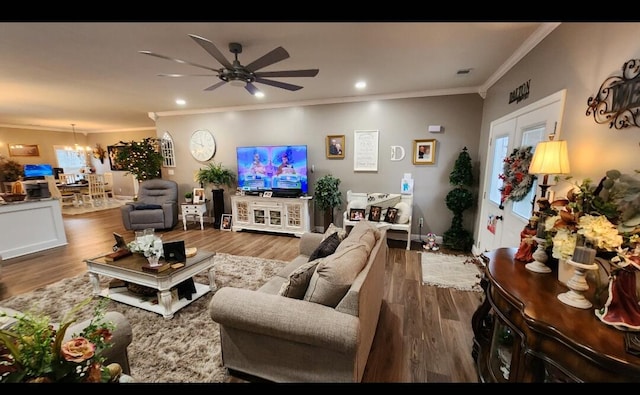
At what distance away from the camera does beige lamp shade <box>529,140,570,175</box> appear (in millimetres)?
1520

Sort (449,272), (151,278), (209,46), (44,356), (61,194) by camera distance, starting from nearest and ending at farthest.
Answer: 1. (44,356)
2. (209,46)
3. (151,278)
4. (449,272)
5. (61,194)

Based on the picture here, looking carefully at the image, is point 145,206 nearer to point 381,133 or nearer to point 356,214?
point 356,214

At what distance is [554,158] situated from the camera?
60.6 inches

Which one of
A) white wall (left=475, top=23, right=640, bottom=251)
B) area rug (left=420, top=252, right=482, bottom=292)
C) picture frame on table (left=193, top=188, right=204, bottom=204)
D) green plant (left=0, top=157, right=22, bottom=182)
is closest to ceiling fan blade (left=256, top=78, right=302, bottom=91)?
white wall (left=475, top=23, right=640, bottom=251)

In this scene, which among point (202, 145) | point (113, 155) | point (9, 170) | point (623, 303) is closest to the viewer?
point (623, 303)

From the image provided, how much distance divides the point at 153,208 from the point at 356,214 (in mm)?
4012

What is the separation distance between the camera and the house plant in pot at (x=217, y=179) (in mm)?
5105

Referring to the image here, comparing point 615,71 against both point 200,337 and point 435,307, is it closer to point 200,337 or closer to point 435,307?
point 435,307

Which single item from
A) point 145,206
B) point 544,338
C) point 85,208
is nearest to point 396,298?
point 544,338

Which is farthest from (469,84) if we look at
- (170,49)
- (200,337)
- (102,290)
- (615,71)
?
(102,290)

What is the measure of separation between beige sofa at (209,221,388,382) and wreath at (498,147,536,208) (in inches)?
69.2

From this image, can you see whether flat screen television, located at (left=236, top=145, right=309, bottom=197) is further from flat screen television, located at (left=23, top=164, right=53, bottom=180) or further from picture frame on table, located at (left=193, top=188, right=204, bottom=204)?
flat screen television, located at (left=23, top=164, right=53, bottom=180)

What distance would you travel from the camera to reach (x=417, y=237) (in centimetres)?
436
